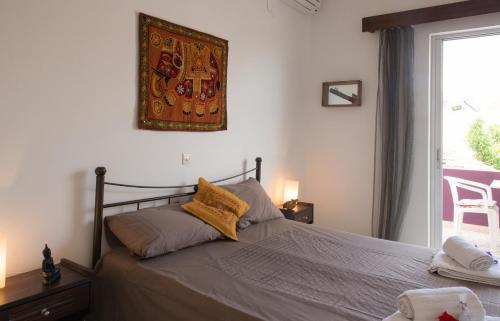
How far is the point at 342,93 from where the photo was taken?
12.7 feet

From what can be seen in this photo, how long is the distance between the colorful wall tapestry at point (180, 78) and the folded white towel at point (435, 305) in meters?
1.84

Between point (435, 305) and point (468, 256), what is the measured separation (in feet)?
2.24

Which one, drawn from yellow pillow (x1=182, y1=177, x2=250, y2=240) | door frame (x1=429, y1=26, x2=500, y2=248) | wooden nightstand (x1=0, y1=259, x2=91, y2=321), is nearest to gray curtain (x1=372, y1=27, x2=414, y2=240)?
door frame (x1=429, y1=26, x2=500, y2=248)

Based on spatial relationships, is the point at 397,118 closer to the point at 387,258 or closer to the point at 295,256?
the point at 387,258

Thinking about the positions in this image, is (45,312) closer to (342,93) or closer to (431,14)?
(342,93)

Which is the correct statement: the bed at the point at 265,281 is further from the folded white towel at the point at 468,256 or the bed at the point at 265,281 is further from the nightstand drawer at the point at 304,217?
the nightstand drawer at the point at 304,217

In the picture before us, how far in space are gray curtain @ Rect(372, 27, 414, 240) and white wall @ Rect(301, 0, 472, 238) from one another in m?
0.10

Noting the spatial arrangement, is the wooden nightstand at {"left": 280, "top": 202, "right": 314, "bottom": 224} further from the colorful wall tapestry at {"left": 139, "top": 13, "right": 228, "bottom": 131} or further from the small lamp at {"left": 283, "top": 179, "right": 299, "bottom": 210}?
the colorful wall tapestry at {"left": 139, "top": 13, "right": 228, "bottom": 131}

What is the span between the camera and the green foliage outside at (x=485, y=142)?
3189 millimetres

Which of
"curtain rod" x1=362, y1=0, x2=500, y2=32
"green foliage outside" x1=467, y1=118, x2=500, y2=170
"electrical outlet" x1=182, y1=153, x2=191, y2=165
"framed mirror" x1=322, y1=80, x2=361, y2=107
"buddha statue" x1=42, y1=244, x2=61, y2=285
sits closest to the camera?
"buddha statue" x1=42, y1=244, x2=61, y2=285

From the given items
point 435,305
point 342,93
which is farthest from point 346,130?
point 435,305

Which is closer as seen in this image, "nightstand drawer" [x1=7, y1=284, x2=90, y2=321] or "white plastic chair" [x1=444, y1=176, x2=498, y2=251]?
"nightstand drawer" [x1=7, y1=284, x2=90, y2=321]

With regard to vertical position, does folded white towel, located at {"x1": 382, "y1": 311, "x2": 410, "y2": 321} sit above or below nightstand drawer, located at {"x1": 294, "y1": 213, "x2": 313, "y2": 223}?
below

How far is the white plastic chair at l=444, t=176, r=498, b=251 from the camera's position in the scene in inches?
126
